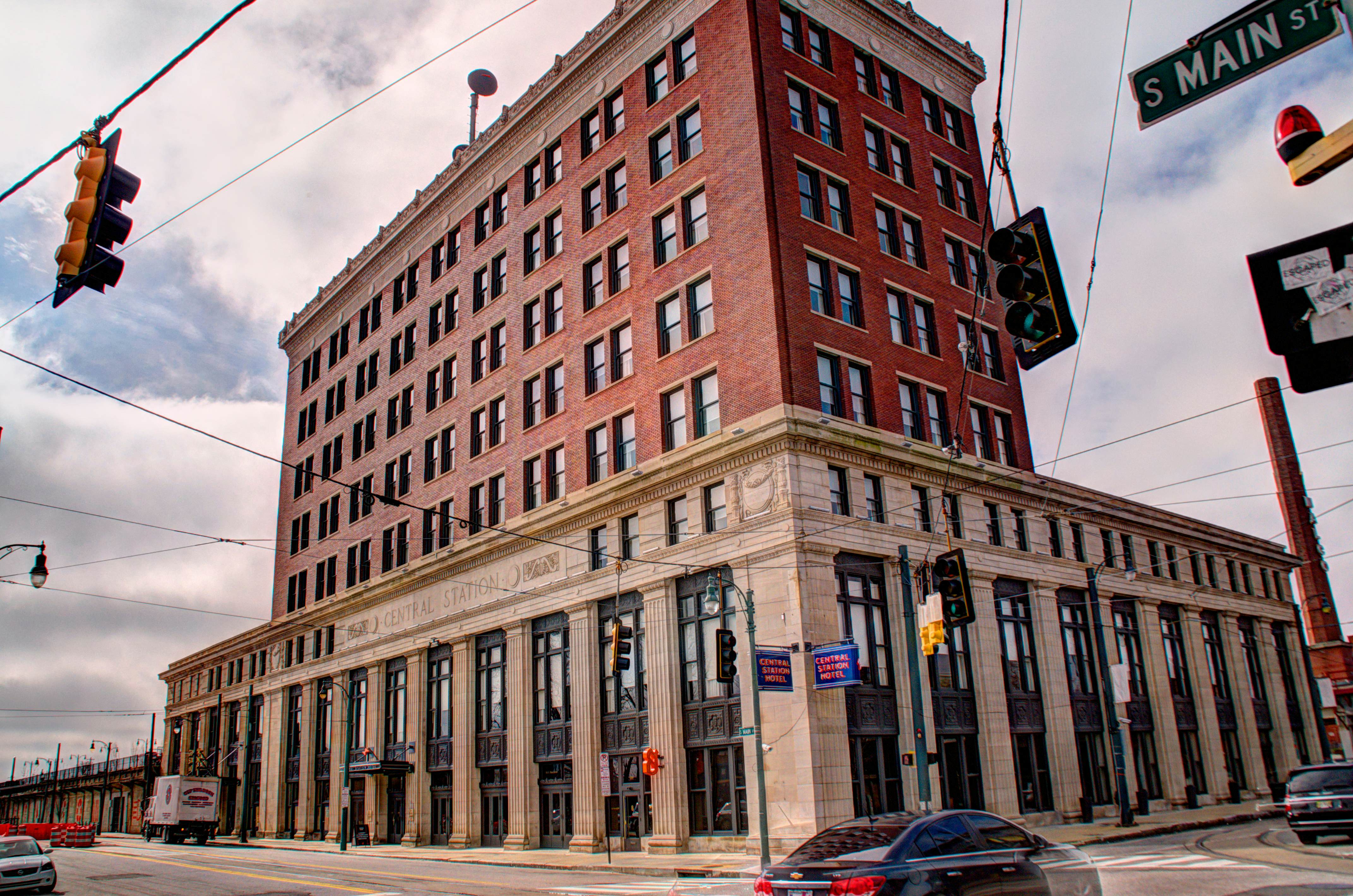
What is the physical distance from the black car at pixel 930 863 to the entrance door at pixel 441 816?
36756mm

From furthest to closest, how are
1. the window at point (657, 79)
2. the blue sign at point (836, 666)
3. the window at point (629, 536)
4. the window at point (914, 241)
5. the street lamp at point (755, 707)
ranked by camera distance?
1. the window at point (914, 241)
2. the window at point (657, 79)
3. the window at point (629, 536)
4. the blue sign at point (836, 666)
5. the street lamp at point (755, 707)

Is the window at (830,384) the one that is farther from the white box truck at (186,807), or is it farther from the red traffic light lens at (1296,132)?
the white box truck at (186,807)

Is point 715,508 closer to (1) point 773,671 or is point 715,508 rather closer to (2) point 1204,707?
(1) point 773,671

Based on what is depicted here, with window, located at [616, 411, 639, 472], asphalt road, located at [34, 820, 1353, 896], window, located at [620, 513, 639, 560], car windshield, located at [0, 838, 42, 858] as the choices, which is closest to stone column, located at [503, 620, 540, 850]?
asphalt road, located at [34, 820, 1353, 896]

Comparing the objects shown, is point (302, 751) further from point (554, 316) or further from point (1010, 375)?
point (1010, 375)

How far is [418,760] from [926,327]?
31270 millimetres

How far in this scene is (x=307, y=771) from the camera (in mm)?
56281

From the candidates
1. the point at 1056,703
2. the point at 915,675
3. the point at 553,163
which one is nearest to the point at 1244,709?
the point at 1056,703

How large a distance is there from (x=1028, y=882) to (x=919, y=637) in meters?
21.1

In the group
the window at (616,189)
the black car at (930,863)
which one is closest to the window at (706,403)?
the window at (616,189)

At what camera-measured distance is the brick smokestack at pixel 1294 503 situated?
77625mm

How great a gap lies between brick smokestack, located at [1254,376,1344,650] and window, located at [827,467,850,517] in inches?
2424

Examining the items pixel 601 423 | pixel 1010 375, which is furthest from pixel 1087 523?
pixel 601 423

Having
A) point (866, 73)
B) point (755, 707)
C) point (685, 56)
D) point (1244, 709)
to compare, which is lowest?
point (1244, 709)
